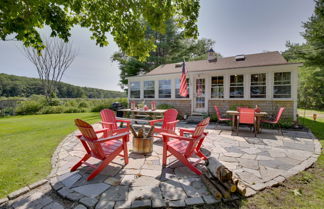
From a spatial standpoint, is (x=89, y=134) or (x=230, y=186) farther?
(x=89, y=134)

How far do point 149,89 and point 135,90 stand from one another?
1.36 metres

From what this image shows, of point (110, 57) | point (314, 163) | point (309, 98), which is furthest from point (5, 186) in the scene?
point (309, 98)

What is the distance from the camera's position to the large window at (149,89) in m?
11.2

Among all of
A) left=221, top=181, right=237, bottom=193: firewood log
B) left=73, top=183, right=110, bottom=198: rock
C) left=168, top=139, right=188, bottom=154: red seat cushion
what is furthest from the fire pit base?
left=221, top=181, right=237, bottom=193: firewood log

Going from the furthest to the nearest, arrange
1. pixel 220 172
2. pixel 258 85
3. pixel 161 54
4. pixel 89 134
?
1. pixel 161 54
2. pixel 258 85
3. pixel 89 134
4. pixel 220 172

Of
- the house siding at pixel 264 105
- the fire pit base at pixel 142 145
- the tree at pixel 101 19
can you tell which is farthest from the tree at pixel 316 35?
the fire pit base at pixel 142 145

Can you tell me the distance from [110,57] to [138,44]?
1931 cm

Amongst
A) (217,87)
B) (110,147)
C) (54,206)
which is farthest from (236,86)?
(54,206)

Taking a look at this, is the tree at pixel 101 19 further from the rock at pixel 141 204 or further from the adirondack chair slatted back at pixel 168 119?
the rock at pixel 141 204

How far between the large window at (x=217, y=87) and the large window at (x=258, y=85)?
62.9 inches

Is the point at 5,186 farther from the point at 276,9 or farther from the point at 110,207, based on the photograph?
the point at 276,9

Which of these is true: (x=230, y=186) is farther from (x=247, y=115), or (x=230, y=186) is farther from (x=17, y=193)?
(x=247, y=115)

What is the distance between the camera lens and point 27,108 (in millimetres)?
13930

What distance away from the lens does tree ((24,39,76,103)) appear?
17.0 m
